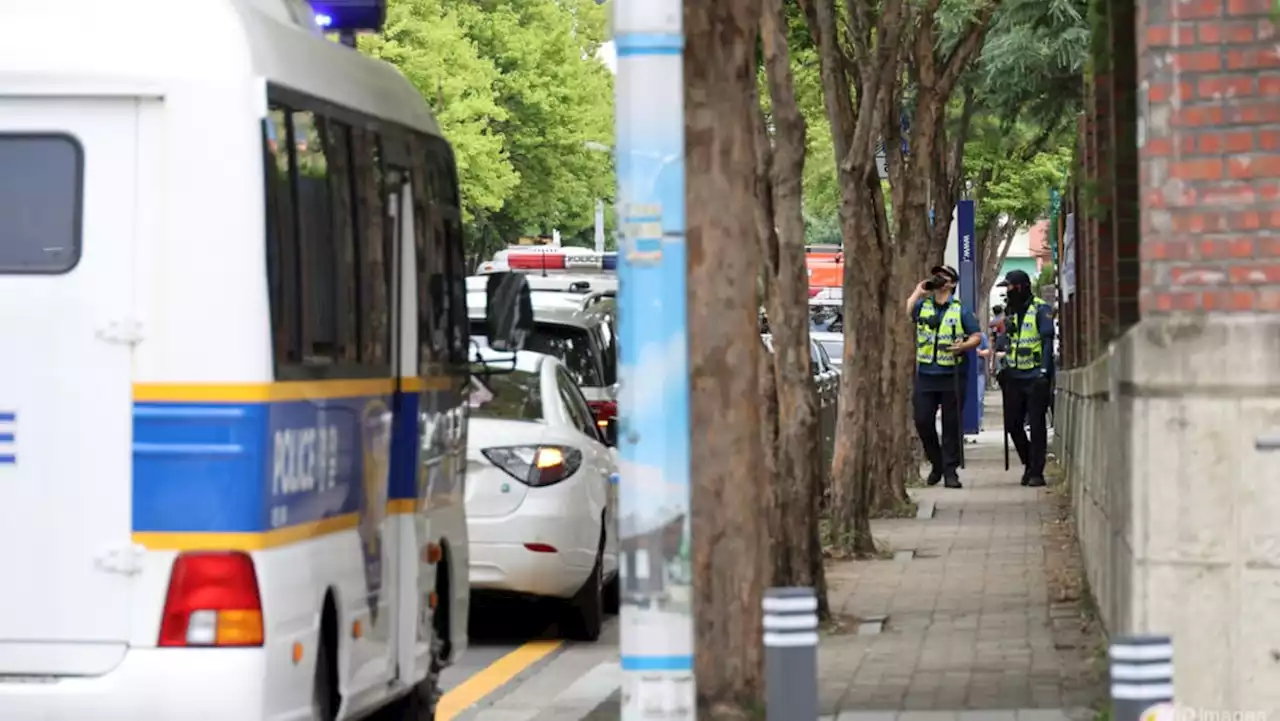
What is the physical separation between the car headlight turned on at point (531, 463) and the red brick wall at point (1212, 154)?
510 cm

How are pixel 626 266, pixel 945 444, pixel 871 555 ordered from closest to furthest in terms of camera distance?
pixel 626 266 < pixel 871 555 < pixel 945 444

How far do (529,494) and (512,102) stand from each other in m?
62.9

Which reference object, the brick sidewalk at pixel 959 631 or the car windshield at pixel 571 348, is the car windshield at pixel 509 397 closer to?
the car windshield at pixel 571 348

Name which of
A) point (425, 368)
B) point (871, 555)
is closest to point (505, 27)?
point (871, 555)

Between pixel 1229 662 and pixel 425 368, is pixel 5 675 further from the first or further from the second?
pixel 1229 662

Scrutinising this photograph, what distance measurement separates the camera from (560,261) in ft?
86.3

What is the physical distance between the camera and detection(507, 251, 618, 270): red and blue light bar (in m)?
26.1

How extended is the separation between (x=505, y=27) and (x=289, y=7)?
217 ft

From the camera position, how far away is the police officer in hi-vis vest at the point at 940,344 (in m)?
22.9

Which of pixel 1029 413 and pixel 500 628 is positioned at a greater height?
pixel 1029 413

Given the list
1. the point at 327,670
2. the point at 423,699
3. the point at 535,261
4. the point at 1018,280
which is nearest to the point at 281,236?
the point at 327,670

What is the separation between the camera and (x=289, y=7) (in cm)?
812

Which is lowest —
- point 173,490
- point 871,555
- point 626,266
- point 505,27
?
point 871,555

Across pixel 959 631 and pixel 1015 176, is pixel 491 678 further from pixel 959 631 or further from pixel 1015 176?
pixel 1015 176
